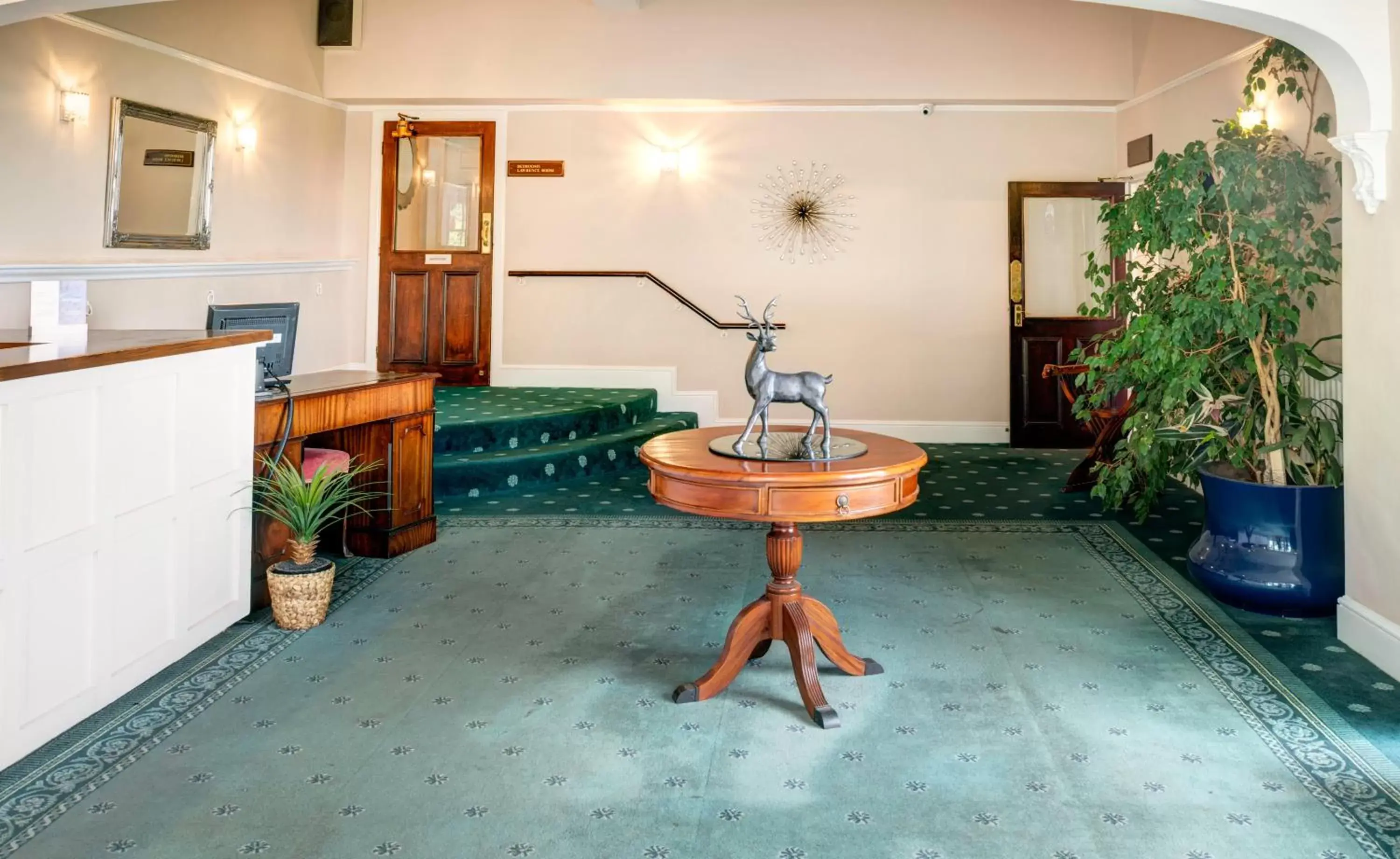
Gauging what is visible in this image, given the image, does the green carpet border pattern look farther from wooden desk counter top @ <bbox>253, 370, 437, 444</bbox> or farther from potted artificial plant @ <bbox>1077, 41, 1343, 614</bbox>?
potted artificial plant @ <bbox>1077, 41, 1343, 614</bbox>

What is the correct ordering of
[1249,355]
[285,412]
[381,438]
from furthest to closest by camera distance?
[381,438] < [1249,355] < [285,412]

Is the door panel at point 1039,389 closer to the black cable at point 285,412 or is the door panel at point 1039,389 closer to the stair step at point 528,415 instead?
the stair step at point 528,415

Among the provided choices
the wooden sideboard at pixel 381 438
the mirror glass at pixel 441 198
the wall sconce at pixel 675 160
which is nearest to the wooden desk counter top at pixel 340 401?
the wooden sideboard at pixel 381 438

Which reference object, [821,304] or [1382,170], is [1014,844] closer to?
[1382,170]

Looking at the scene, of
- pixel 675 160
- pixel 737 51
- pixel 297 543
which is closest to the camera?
pixel 297 543

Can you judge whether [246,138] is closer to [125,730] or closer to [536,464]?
[536,464]

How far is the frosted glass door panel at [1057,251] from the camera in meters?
7.71

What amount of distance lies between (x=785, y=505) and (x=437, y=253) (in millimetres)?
6211

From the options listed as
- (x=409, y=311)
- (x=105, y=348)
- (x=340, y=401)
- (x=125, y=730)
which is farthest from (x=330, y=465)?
(x=409, y=311)

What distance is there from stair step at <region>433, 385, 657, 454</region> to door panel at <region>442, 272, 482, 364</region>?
11.8 inches

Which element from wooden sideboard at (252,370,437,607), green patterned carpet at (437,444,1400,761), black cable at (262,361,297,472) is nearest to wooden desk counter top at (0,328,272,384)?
black cable at (262,361,297,472)

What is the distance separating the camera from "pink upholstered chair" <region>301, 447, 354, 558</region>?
4.11 metres

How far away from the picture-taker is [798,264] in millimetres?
7926

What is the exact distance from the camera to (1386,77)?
3201 millimetres
